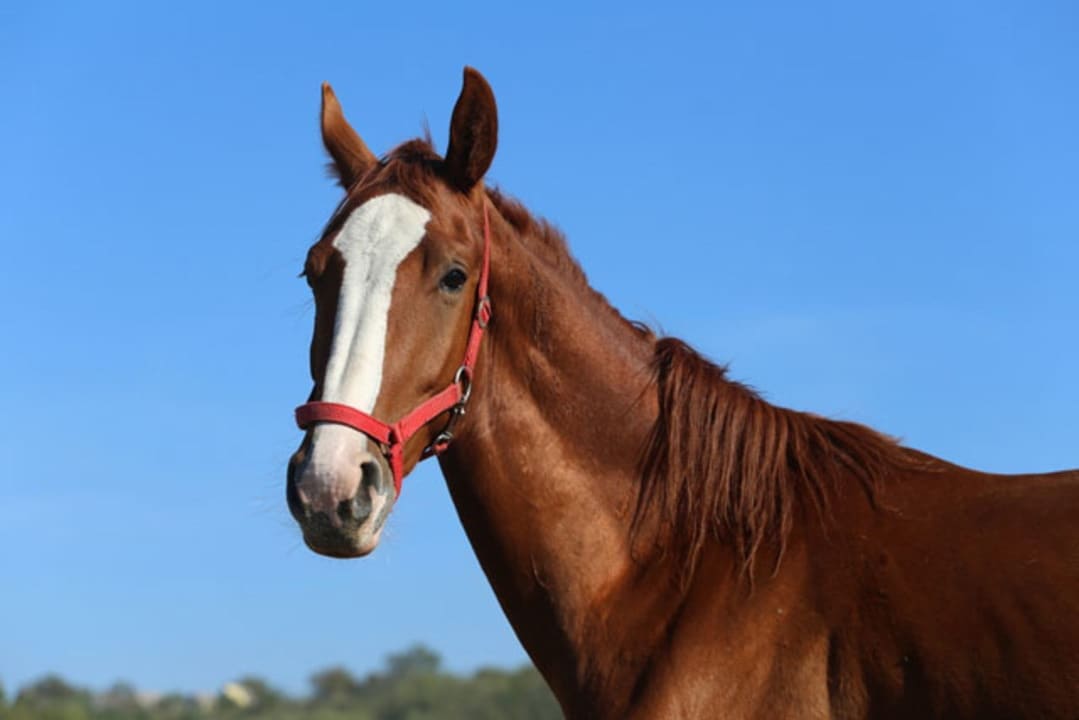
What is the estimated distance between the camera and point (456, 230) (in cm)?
505

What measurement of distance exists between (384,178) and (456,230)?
38 cm

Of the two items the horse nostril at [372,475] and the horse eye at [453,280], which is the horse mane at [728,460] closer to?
the horse eye at [453,280]

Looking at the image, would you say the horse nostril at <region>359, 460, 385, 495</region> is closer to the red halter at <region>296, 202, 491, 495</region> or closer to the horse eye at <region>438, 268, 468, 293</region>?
the red halter at <region>296, 202, 491, 495</region>

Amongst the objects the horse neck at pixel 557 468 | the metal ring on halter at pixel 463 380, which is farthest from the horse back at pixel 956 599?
the metal ring on halter at pixel 463 380

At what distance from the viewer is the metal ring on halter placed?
4.95 m

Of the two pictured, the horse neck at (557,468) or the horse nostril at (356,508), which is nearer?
the horse nostril at (356,508)

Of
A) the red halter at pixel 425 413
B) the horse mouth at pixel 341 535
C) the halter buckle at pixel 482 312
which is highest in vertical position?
the halter buckle at pixel 482 312

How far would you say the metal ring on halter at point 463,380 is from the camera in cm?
495

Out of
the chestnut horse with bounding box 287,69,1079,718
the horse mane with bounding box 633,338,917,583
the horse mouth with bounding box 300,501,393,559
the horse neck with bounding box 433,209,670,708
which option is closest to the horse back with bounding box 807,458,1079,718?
the chestnut horse with bounding box 287,69,1079,718

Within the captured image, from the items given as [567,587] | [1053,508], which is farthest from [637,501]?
[1053,508]

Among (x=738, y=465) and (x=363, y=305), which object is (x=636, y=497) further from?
(x=363, y=305)

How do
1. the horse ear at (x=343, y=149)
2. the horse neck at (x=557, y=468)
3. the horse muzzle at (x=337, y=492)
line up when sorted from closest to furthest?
the horse muzzle at (x=337, y=492)
the horse neck at (x=557, y=468)
the horse ear at (x=343, y=149)

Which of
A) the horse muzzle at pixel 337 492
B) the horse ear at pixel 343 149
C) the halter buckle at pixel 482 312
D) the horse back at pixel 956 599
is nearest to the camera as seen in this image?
the horse back at pixel 956 599

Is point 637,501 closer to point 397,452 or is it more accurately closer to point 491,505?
point 491,505
